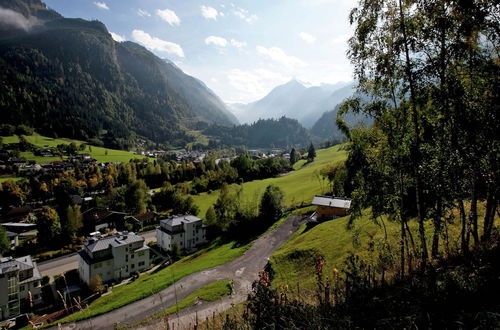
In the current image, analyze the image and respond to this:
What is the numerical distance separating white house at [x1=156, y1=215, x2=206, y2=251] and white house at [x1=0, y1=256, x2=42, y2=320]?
21845 mm

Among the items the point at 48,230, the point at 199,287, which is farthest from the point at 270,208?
the point at 48,230

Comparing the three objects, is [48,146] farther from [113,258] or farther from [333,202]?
[333,202]

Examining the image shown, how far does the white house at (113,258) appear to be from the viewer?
43.5 m

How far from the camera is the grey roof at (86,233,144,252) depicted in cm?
4498

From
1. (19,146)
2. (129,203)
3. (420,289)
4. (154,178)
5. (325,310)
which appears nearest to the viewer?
(325,310)

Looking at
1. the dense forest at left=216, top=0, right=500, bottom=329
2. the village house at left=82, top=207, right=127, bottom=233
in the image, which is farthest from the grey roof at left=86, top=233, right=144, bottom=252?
the dense forest at left=216, top=0, right=500, bottom=329

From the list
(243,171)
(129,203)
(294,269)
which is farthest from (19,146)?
(294,269)

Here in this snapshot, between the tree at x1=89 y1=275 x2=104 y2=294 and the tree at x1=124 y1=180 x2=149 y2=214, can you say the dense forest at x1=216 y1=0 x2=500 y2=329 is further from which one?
the tree at x1=124 y1=180 x2=149 y2=214

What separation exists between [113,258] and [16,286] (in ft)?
41.7

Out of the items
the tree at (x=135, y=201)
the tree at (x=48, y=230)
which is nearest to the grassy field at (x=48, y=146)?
the tree at (x=135, y=201)

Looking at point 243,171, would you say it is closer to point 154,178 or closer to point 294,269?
point 154,178

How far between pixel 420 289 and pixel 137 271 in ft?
163

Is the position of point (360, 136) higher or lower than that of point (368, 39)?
lower

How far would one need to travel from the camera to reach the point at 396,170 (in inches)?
523
